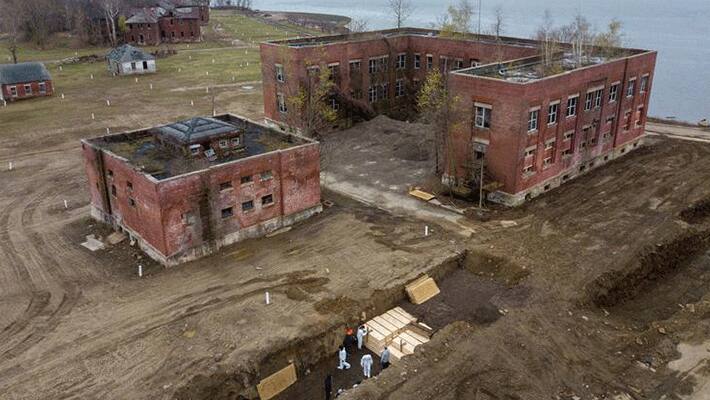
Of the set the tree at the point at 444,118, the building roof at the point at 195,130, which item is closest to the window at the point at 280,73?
the tree at the point at 444,118

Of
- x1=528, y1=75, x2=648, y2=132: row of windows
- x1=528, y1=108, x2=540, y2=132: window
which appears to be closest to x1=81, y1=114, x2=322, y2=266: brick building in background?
x1=528, y1=108, x2=540, y2=132: window

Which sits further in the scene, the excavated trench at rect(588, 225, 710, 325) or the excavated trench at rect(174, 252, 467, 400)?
the excavated trench at rect(588, 225, 710, 325)

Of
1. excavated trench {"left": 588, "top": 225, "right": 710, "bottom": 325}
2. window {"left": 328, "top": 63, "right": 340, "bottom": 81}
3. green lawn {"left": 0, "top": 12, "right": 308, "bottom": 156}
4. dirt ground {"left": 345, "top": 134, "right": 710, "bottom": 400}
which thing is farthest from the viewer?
green lawn {"left": 0, "top": 12, "right": 308, "bottom": 156}

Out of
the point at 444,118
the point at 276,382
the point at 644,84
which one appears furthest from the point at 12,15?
the point at 276,382

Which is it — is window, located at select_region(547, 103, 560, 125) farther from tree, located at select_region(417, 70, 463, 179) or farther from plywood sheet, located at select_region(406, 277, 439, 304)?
plywood sheet, located at select_region(406, 277, 439, 304)

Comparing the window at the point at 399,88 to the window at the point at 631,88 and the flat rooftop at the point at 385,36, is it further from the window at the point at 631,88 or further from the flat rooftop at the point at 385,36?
the window at the point at 631,88

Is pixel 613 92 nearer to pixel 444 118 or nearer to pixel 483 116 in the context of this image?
pixel 483 116
